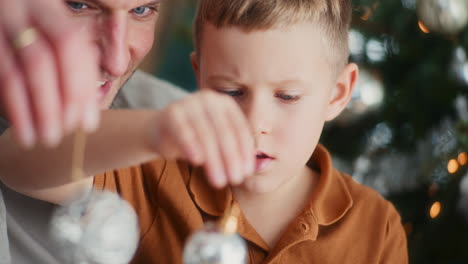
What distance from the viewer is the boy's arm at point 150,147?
0.47 m

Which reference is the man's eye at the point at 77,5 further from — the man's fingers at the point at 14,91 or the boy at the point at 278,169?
the man's fingers at the point at 14,91

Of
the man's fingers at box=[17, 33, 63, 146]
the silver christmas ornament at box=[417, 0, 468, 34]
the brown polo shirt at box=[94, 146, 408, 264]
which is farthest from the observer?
the silver christmas ornament at box=[417, 0, 468, 34]

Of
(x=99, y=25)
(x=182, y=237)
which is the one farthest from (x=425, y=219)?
(x=99, y=25)

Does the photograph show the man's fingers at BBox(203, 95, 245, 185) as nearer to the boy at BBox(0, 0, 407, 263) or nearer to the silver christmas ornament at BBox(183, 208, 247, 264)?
the silver christmas ornament at BBox(183, 208, 247, 264)

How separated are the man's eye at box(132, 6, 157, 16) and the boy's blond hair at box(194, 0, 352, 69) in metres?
0.10

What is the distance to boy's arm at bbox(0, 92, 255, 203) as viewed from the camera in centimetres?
47

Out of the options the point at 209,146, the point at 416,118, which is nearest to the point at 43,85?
the point at 209,146

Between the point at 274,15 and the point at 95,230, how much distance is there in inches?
14.8

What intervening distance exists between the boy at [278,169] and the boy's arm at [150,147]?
3 cm

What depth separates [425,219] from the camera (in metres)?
1.28

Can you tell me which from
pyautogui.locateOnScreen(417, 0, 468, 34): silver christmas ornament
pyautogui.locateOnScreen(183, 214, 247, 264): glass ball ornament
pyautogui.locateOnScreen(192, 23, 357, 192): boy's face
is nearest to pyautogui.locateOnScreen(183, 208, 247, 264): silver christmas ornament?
pyautogui.locateOnScreen(183, 214, 247, 264): glass ball ornament

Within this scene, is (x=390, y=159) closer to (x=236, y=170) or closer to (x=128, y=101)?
(x=128, y=101)

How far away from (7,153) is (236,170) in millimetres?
299

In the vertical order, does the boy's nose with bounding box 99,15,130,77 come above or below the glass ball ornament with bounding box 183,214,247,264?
below
